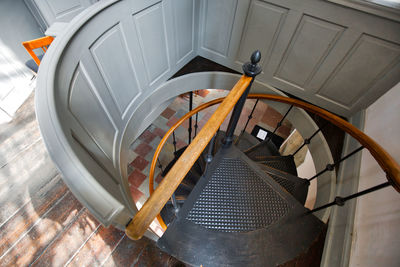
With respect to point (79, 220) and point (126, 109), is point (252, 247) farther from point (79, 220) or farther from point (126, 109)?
point (126, 109)

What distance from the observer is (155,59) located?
2.84 meters

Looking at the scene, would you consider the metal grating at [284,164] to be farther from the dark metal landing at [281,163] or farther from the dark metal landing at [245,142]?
the dark metal landing at [245,142]

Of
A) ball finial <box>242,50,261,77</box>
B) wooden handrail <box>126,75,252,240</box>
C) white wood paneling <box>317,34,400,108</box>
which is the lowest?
wooden handrail <box>126,75,252,240</box>

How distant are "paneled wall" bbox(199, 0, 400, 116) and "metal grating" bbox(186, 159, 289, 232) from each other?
82.2 inches

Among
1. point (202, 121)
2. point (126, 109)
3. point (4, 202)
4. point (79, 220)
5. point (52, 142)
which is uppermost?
point (202, 121)

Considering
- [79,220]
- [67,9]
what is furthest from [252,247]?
[67,9]

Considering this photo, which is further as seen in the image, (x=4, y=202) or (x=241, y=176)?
(x=4, y=202)

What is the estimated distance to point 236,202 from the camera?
1.52 m

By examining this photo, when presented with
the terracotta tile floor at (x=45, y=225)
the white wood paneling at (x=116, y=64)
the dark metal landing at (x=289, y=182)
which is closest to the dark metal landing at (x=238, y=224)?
the terracotta tile floor at (x=45, y=225)

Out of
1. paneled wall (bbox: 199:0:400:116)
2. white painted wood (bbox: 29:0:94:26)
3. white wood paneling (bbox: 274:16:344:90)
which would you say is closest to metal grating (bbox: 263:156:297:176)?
paneled wall (bbox: 199:0:400:116)

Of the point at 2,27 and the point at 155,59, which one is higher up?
the point at 155,59

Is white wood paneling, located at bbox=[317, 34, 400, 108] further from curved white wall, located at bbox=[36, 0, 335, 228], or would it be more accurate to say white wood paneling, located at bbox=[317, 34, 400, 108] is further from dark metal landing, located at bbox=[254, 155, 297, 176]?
dark metal landing, located at bbox=[254, 155, 297, 176]

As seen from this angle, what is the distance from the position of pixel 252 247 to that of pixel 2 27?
425 cm

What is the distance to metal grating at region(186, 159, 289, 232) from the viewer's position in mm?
1407
